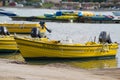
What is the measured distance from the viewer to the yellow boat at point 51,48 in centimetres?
2944

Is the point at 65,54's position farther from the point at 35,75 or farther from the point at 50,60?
the point at 35,75

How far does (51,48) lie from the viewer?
30.0m

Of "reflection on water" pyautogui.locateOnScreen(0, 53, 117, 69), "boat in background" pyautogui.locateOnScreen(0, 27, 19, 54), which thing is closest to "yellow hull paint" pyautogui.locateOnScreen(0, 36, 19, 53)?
"boat in background" pyautogui.locateOnScreen(0, 27, 19, 54)

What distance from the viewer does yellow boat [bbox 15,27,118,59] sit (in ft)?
96.6

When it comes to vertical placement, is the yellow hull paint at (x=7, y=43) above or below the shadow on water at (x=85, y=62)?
above

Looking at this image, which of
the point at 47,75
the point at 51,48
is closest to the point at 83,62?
the point at 51,48

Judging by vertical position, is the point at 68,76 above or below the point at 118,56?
above

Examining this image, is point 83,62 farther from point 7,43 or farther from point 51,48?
point 7,43

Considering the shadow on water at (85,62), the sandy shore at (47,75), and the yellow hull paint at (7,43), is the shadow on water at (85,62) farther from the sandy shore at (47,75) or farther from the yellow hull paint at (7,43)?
the sandy shore at (47,75)

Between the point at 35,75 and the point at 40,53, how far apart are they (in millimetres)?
12839

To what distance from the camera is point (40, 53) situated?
99.3ft

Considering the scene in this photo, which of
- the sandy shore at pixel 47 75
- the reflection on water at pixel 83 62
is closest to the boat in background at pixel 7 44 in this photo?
the reflection on water at pixel 83 62

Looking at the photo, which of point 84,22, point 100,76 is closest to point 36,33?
point 100,76

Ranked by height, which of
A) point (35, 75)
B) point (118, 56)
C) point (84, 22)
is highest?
point (35, 75)
